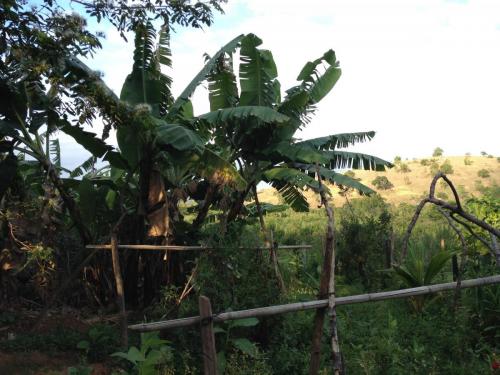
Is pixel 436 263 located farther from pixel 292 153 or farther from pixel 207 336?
pixel 207 336

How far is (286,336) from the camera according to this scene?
563 cm

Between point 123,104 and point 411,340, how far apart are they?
436 cm

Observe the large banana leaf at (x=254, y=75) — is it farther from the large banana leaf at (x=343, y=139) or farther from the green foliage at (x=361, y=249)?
the green foliage at (x=361, y=249)

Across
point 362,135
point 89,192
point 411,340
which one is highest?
point 362,135

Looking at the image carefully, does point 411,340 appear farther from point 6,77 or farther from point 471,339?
point 6,77

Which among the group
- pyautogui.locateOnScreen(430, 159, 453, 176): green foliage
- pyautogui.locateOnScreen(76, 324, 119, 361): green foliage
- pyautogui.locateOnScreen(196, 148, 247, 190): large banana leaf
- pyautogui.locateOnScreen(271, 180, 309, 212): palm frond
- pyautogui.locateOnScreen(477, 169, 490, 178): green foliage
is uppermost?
pyautogui.locateOnScreen(430, 159, 453, 176): green foliage

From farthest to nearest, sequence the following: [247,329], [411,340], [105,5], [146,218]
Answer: [146,218] < [411,340] < [247,329] < [105,5]

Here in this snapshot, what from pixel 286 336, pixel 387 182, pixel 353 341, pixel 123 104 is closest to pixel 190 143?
pixel 123 104

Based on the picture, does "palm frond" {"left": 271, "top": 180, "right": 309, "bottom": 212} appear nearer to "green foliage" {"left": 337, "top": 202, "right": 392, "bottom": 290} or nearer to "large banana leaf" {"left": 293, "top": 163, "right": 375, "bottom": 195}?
"large banana leaf" {"left": 293, "top": 163, "right": 375, "bottom": 195}

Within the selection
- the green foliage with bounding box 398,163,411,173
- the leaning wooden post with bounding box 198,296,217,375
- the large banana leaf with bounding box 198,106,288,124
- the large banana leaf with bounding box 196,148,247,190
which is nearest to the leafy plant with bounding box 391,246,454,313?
the large banana leaf with bounding box 196,148,247,190

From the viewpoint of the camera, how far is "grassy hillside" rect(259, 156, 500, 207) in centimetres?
3069

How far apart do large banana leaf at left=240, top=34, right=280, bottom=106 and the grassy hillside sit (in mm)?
20847

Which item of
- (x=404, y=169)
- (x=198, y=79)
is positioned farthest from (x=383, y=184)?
(x=198, y=79)

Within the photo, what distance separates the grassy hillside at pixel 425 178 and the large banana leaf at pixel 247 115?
861 inches
